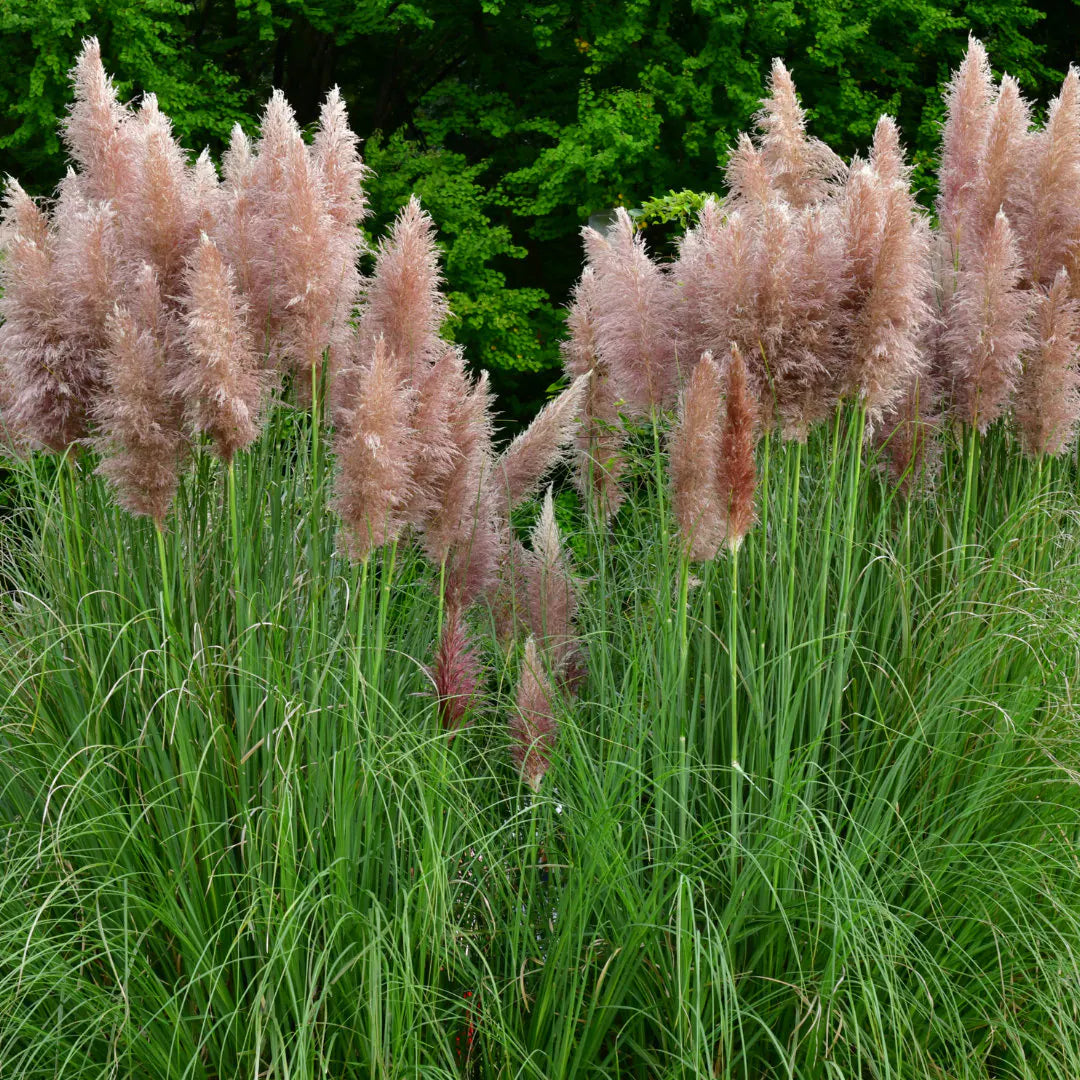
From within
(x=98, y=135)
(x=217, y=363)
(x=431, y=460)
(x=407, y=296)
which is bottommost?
(x=431, y=460)

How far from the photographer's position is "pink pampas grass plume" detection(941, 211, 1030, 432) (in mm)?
3754

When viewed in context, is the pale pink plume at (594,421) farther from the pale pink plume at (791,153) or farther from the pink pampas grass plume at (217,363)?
the pink pampas grass plume at (217,363)

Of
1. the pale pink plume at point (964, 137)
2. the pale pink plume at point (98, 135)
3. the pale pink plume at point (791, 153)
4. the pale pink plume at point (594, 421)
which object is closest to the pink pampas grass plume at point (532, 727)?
the pale pink plume at point (594, 421)

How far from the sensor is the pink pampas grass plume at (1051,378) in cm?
390

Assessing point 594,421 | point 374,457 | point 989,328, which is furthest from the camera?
point 594,421

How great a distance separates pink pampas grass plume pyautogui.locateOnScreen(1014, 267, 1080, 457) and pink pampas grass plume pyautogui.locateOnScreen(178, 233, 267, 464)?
2.34 m

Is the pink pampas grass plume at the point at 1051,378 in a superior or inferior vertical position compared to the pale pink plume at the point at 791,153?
inferior

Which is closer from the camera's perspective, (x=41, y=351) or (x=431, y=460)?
(x=431, y=460)

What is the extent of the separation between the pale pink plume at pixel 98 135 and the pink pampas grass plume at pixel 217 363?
0.55 metres

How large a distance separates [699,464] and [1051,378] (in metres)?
1.61

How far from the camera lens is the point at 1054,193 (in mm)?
4012

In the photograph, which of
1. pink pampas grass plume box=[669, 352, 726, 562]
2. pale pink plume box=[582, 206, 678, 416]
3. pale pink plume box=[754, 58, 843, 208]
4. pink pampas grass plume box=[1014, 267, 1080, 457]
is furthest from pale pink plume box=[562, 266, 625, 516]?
pink pampas grass plume box=[1014, 267, 1080, 457]

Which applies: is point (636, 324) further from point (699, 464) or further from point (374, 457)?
point (374, 457)

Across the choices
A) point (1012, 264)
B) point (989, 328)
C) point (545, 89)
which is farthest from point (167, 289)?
point (545, 89)
